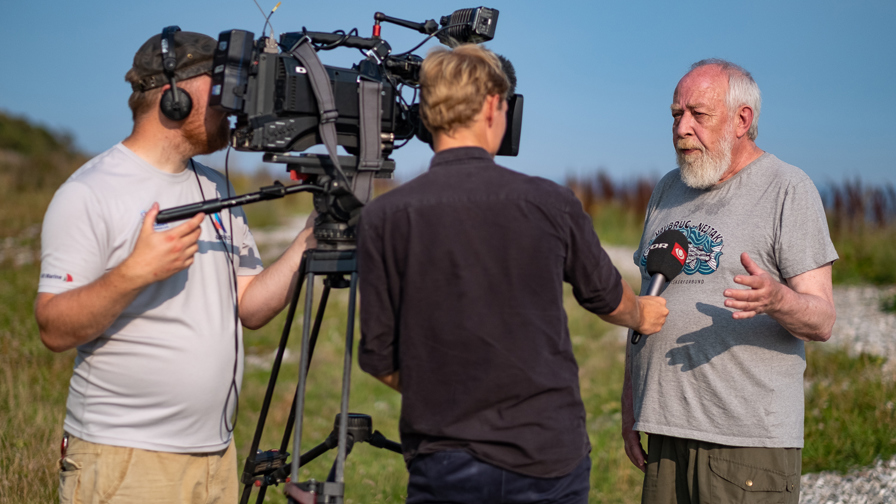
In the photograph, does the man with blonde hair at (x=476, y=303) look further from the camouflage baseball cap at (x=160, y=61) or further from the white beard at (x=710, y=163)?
the white beard at (x=710, y=163)

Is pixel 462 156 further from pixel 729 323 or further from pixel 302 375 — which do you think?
pixel 729 323

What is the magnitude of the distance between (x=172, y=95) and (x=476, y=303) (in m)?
1.15

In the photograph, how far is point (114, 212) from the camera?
81.1 inches

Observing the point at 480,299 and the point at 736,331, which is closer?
the point at 480,299

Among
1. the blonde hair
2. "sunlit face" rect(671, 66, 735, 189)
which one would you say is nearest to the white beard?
"sunlit face" rect(671, 66, 735, 189)

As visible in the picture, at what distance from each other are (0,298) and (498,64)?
8.04m

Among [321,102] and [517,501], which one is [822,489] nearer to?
[517,501]

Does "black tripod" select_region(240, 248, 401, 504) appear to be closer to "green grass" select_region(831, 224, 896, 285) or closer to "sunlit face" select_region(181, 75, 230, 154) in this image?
"sunlit face" select_region(181, 75, 230, 154)

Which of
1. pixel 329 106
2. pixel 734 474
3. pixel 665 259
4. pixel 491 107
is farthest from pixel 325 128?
Result: pixel 734 474

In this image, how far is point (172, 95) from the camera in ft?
6.98

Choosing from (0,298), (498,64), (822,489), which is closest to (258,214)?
(0,298)

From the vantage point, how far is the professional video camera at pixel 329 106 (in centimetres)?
208

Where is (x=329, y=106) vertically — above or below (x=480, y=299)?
above

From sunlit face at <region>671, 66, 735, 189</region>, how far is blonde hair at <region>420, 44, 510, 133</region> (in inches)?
44.1
